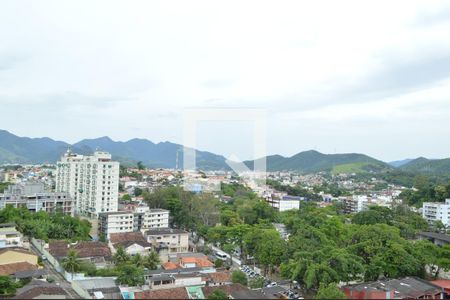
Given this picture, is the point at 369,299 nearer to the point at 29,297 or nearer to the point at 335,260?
the point at 335,260

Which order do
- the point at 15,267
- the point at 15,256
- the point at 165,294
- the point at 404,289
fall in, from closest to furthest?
the point at 165,294 → the point at 404,289 → the point at 15,267 → the point at 15,256

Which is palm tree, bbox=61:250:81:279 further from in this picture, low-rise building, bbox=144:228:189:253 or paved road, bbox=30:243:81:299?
low-rise building, bbox=144:228:189:253

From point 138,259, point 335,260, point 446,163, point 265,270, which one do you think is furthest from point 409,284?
point 446,163

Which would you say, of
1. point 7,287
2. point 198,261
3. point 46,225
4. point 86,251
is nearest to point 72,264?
point 86,251

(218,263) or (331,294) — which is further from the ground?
(331,294)

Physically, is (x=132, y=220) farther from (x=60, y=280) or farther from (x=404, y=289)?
(x=404, y=289)

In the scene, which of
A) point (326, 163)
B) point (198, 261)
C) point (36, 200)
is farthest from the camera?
point (326, 163)

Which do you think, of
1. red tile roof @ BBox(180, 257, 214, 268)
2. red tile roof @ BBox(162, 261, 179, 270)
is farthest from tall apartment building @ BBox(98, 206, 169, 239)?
red tile roof @ BBox(180, 257, 214, 268)
